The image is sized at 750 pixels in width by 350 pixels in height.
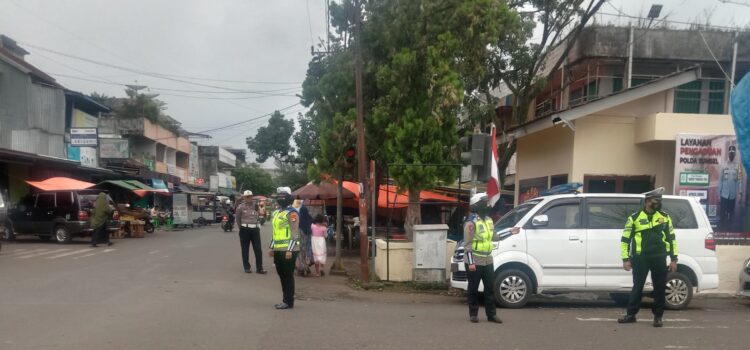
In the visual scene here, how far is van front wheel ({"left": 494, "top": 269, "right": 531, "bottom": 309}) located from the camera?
30.6 feet

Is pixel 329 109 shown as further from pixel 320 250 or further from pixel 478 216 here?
pixel 478 216

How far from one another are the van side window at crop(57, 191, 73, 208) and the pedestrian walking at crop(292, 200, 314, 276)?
441 inches

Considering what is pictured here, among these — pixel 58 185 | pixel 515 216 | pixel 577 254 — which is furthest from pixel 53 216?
pixel 577 254

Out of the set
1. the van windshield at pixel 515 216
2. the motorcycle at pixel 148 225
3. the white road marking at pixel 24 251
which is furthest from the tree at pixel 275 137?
the van windshield at pixel 515 216

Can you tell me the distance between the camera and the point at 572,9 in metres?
16.5

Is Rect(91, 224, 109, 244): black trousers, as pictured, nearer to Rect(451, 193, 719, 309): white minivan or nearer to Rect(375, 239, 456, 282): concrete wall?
Rect(375, 239, 456, 282): concrete wall

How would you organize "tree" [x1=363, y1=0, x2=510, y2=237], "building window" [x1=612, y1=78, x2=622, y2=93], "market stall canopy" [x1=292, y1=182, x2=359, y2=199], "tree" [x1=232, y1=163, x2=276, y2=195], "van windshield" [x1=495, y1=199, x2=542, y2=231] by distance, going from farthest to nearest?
1. "tree" [x1=232, y1=163, x2=276, y2=195]
2. "market stall canopy" [x1=292, y1=182, x2=359, y2=199]
3. "building window" [x1=612, y1=78, x2=622, y2=93]
4. "tree" [x1=363, y1=0, x2=510, y2=237]
5. "van windshield" [x1=495, y1=199, x2=542, y2=231]

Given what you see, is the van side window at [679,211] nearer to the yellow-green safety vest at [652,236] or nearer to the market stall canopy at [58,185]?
Answer: the yellow-green safety vest at [652,236]

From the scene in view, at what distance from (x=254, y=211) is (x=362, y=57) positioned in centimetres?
399

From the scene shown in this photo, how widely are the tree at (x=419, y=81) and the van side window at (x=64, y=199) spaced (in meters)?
13.0

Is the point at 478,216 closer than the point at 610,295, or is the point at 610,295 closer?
the point at 478,216

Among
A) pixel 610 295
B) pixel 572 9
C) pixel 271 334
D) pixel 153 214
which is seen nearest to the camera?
pixel 271 334

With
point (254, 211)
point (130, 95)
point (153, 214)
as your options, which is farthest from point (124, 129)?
point (254, 211)

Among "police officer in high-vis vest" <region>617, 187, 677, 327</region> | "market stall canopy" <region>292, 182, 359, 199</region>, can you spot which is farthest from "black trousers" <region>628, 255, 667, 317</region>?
"market stall canopy" <region>292, 182, 359, 199</region>
